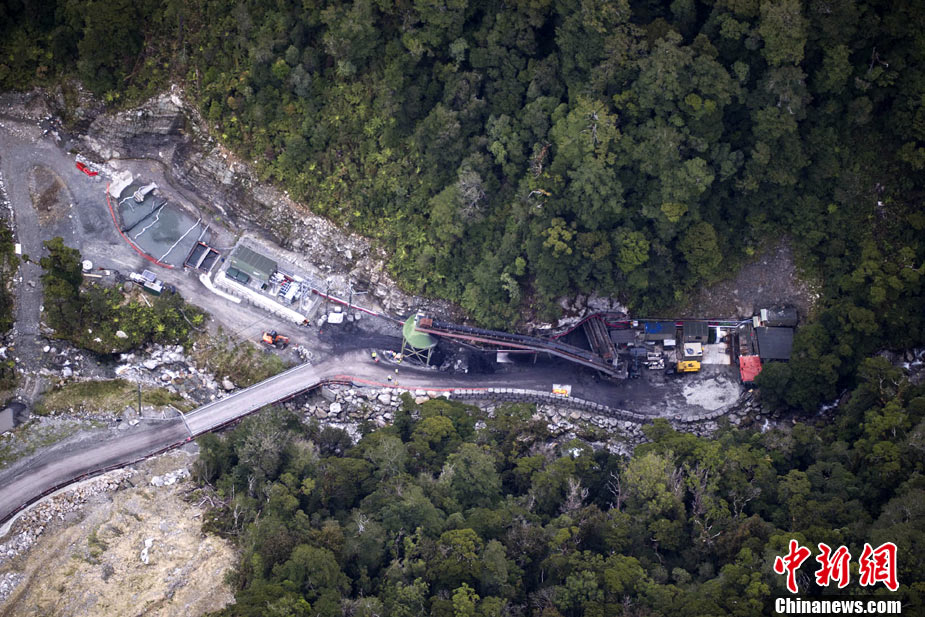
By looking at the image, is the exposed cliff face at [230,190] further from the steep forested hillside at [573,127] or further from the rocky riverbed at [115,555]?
the rocky riverbed at [115,555]

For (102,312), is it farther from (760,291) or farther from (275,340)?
(760,291)

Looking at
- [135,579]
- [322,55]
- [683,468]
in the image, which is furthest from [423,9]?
[135,579]

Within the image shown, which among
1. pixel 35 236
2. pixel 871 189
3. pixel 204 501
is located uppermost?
pixel 871 189

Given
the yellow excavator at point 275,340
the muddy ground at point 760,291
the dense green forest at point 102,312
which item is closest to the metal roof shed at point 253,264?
the yellow excavator at point 275,340

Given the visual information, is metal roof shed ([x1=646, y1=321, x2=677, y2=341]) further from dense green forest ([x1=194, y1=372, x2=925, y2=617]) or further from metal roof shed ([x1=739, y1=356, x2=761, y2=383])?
dense green forest ([x1=194, y1=372, x2=925, y2=617])

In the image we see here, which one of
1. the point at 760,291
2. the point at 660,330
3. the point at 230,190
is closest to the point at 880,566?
the point at 760,291

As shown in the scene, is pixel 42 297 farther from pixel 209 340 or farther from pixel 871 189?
pixel 871 189
